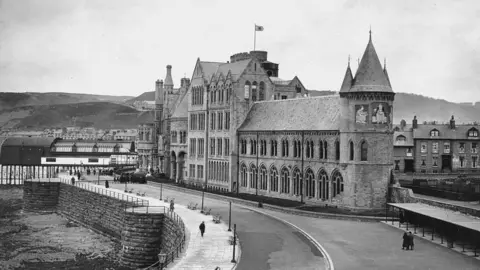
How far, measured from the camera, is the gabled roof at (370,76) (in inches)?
2296

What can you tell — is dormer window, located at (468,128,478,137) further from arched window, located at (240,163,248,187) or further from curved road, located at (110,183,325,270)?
curved road, located at (110,183,325,270)

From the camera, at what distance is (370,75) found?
58656 mm

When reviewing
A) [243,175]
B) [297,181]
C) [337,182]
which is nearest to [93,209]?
[243,175]

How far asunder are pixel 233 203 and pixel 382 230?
2346cm

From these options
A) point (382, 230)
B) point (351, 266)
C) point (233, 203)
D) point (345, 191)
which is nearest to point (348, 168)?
point (345, 191)

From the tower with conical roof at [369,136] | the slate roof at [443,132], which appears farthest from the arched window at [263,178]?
the slate roof at [443,132]

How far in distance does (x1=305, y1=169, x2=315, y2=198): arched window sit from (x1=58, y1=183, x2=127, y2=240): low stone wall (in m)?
21.2

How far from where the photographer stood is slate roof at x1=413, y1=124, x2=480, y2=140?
323ft

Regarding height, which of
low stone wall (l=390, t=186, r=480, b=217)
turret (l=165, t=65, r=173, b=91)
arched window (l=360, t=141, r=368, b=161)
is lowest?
low stone wall (l=390, t=186, r=480, b=217)

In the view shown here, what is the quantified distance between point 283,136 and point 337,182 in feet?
37.9

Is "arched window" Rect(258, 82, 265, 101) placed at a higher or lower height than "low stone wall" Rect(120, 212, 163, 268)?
higher

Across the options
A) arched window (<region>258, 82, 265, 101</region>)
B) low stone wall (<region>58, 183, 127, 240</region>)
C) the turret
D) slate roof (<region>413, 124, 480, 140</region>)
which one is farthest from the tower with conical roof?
the turret

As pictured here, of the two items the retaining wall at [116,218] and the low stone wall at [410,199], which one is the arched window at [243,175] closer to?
Answer: the retaining wall at [116,218]

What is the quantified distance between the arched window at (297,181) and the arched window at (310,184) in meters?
1.32
